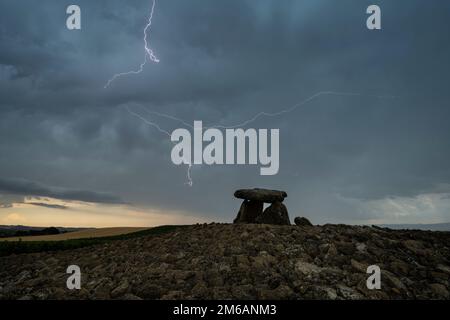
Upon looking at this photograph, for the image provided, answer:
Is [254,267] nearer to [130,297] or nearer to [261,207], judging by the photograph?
[130,297]

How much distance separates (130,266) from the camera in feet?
45.4

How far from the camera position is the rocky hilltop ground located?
11.2 m

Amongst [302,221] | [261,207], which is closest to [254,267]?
[302,221]

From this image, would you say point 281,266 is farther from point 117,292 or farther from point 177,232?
point 177,232

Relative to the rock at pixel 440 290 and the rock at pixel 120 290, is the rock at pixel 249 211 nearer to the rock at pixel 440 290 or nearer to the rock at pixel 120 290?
the rock at pixel 120 290

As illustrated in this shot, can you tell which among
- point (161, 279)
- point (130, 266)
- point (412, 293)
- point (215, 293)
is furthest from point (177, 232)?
point (412, 293)

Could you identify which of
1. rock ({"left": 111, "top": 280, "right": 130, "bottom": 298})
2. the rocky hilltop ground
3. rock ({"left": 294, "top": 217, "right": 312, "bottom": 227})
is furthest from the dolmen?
rock ({"left": 111, "top": 280, "right": 130, "bottom": 298})

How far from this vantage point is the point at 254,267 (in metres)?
12.2

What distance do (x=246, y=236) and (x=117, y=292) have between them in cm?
522

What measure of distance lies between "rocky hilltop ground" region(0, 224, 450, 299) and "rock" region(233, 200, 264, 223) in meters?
3.39

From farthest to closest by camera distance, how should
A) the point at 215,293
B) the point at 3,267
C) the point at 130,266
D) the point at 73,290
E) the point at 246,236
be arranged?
the point at 3,267
the point at 246,236
the point at 130,266
the point at 73,290
the point at 215,293

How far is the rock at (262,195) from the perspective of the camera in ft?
65.8

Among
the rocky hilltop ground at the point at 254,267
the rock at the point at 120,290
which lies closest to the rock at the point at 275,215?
the rocky hilltop ground at the point at 254,267

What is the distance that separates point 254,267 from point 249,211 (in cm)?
→ 835
